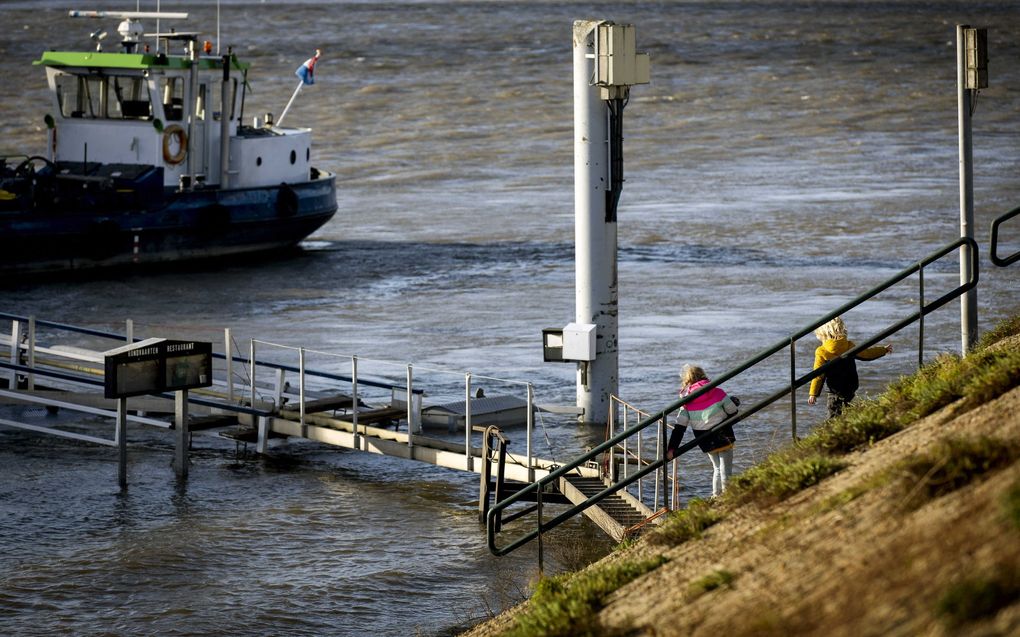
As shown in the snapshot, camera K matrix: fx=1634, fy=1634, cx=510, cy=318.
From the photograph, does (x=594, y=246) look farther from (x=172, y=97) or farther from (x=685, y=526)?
(x=172, y=97)

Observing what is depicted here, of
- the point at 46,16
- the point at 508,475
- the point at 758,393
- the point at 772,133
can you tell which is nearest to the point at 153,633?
the point at 508,475

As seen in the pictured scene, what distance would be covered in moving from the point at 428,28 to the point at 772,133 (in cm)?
5072

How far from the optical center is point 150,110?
3125 centimetres

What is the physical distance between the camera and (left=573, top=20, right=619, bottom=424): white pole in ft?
56.6

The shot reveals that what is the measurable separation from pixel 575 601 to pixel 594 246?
9.28 m

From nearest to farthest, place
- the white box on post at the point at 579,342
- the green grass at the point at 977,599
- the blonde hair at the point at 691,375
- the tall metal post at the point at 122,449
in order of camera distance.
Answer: the green grass at the point at 977,599
the blonde hair at the point at 691,375
the tall metal post at the point at 122,449
the white box on post at the point at 579,342

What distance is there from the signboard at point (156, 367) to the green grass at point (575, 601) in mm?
6728

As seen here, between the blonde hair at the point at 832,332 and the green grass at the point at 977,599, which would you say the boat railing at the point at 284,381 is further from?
the green grass at the point at 977,599

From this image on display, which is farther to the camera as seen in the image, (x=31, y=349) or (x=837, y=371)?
(x=31, y=349)

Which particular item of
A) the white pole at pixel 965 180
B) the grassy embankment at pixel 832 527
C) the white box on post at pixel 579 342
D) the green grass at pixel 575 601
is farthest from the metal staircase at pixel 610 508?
the white box on post at pixel 579 342

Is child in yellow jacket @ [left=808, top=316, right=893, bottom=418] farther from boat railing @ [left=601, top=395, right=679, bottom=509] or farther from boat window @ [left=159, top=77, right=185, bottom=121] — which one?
boat window @ [left=159, top=77, right=185, bottom=121]

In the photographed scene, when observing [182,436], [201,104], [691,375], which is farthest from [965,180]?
[201,104]

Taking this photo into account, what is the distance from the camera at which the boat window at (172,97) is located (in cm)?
3131

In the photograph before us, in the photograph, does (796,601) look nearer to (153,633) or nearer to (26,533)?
(153,633)
